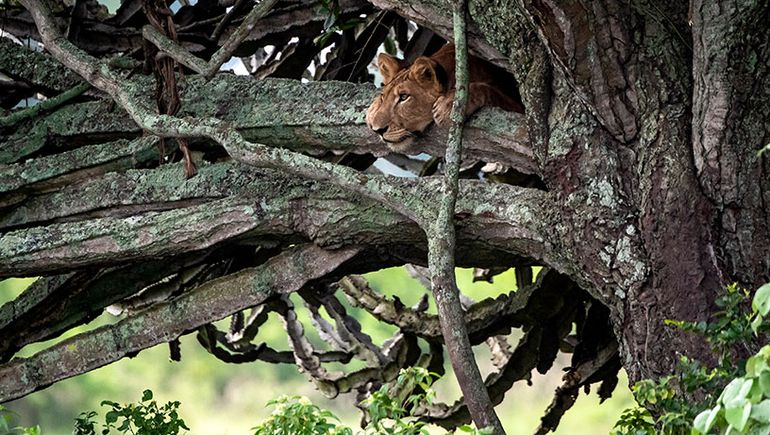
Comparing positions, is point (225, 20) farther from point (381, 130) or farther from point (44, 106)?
point (381, 130)

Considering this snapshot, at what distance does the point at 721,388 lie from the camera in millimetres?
2068

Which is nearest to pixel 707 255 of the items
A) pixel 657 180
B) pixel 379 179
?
pixel 657 180

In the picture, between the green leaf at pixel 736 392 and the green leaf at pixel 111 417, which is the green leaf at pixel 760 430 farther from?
the green leaf at pixel 111 417

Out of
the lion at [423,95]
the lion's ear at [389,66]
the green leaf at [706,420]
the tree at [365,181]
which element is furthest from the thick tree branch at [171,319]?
the green leaf at [706,420]

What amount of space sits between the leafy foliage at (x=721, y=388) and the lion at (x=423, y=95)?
2.93 feet

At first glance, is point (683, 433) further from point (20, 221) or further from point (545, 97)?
point (20, 221)

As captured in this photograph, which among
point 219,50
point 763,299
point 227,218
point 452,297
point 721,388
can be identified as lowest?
point 763,299

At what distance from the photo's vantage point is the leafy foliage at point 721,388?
1.29 meters

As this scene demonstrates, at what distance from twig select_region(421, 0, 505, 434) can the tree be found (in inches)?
0.9

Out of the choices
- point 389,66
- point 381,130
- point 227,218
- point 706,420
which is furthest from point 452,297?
point 706,420

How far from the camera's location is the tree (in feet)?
8.00

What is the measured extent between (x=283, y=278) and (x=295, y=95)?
51 cm

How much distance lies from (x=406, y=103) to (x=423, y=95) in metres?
0.18

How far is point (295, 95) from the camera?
3242mm
